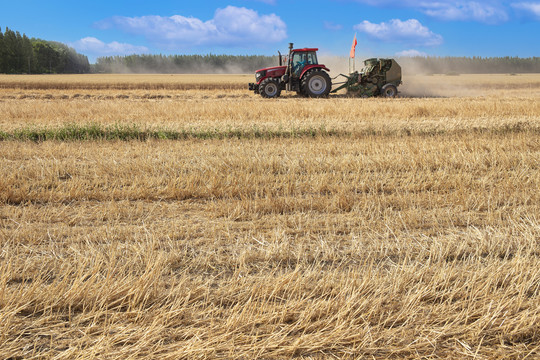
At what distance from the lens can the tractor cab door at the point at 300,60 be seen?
800 inches

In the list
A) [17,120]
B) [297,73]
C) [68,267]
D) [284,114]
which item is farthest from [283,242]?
[297,73]

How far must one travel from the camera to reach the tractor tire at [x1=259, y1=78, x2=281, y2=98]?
20.5 m

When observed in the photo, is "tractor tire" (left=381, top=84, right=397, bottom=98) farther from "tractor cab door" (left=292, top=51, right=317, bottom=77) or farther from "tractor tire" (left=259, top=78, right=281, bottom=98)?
"tractor tire" (left=259, top=78, right=281, bottom=98)

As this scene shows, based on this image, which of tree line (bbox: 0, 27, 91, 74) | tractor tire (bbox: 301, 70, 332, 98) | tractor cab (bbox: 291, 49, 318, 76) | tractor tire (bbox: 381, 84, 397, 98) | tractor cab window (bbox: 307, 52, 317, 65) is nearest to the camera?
tractor tire (bbox: 301, 70, 332, 98)

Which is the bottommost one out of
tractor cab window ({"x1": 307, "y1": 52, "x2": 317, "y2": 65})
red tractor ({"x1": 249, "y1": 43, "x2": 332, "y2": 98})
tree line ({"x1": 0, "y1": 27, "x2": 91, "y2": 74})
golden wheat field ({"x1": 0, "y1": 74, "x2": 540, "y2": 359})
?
golden wheat field ({"x1": 0, "y1": 74, "x2": 540, "y2": 359})

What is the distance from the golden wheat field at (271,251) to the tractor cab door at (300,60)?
40.5ft

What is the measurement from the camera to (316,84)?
66.1ft

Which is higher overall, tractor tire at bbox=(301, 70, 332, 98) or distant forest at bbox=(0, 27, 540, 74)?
distant forest at bbox=(0, 27, 540, 74)

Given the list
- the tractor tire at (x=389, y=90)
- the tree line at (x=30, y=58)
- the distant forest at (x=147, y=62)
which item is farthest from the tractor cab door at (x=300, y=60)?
the tree line at (x=30, y=58)

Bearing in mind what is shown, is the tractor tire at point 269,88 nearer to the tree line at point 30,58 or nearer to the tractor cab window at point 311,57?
the tractor cab window at point 311,57

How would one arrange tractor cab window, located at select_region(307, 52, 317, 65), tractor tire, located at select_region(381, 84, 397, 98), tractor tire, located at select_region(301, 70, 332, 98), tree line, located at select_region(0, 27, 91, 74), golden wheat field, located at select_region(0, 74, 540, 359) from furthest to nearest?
tree line, located at select_region(0, 27, 91, 74) → tractor tire, located at select_region(381, 84, 397, 98) → tractor cab window, located at select_region(307, 52, 317, 65) → tractor tire, located at select_region(301, 70, 332, 98) → golden wheat field, located at select_region(0, 74, 540, 359)

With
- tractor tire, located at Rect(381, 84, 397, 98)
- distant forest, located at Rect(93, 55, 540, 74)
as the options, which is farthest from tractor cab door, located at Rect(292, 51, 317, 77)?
distant forest, located at Rect(93, 55, 540, 74)

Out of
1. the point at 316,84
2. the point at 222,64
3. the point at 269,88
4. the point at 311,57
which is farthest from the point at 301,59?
the point at 222,64

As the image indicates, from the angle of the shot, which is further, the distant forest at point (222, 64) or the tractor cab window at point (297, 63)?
the distant forest at point (222, 64)
